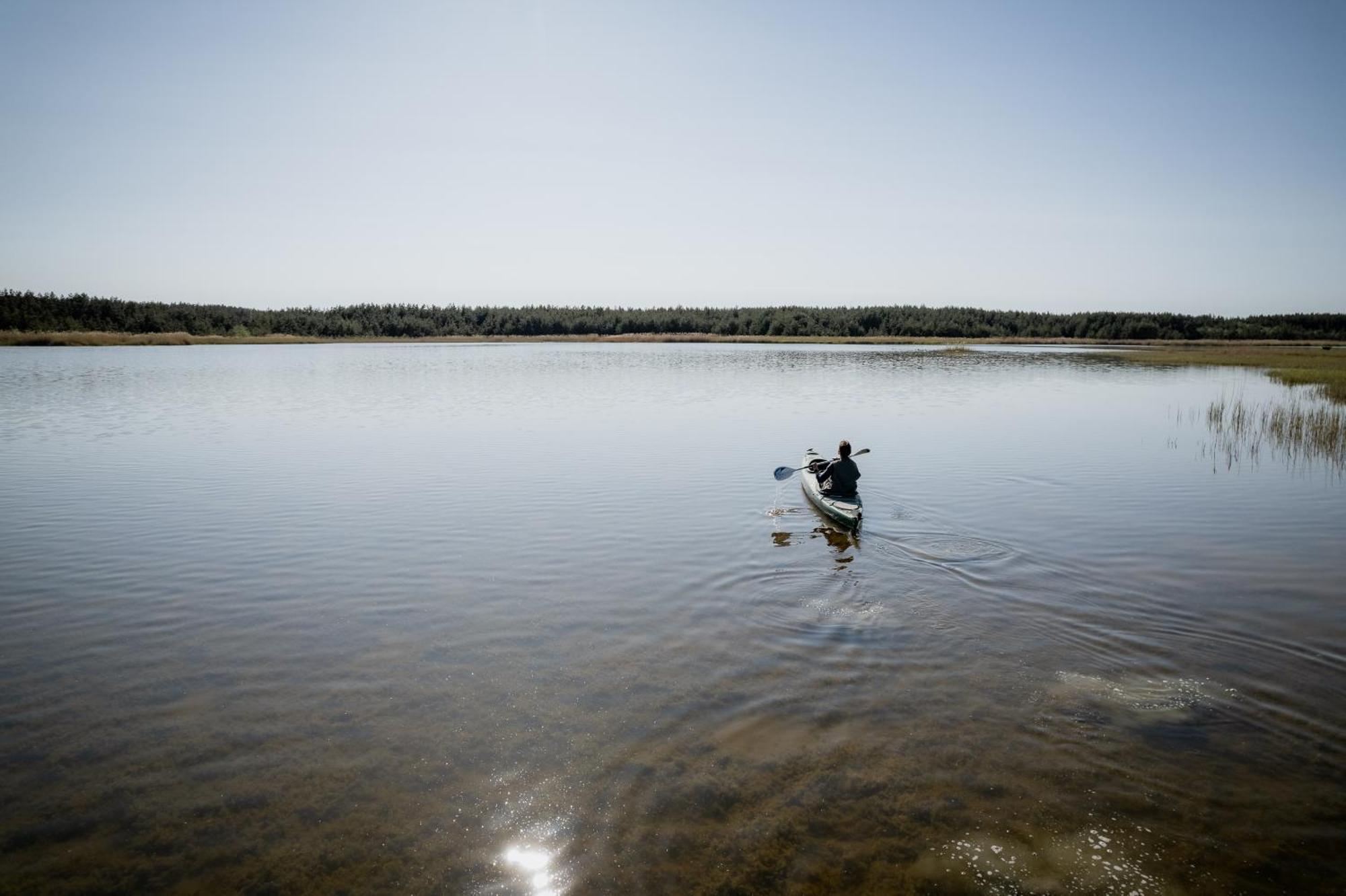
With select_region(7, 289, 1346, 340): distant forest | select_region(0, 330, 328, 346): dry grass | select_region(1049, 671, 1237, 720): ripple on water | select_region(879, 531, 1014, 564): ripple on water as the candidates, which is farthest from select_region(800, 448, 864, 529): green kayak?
select_region(7, 289, 1346, 340): distant forest

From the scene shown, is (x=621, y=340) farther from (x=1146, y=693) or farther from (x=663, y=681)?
(x=1146, y=693)

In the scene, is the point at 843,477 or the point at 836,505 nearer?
the point at 836,505

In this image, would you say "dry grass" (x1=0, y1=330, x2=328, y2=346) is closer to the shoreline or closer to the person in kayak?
the shoreline

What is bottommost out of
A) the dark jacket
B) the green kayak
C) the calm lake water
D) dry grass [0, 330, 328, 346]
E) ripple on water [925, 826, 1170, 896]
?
ripple on water [925, 826, 1170, 896]

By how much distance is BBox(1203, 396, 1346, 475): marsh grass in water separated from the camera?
20734mm

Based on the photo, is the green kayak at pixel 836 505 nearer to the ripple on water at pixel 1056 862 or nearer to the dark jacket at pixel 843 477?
the dark jacket at pixel 843 477

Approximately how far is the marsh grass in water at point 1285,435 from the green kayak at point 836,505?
12.0 m

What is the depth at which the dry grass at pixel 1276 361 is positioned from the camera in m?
39.2

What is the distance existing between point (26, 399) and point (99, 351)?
52.5 meters

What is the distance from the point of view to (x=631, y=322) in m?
137

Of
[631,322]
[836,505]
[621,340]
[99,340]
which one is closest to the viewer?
[836,505]

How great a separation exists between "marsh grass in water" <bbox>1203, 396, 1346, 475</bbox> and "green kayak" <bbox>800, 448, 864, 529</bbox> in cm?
1200

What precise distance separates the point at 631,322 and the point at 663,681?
132 m

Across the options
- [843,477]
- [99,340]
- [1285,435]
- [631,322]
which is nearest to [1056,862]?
[843,477]
